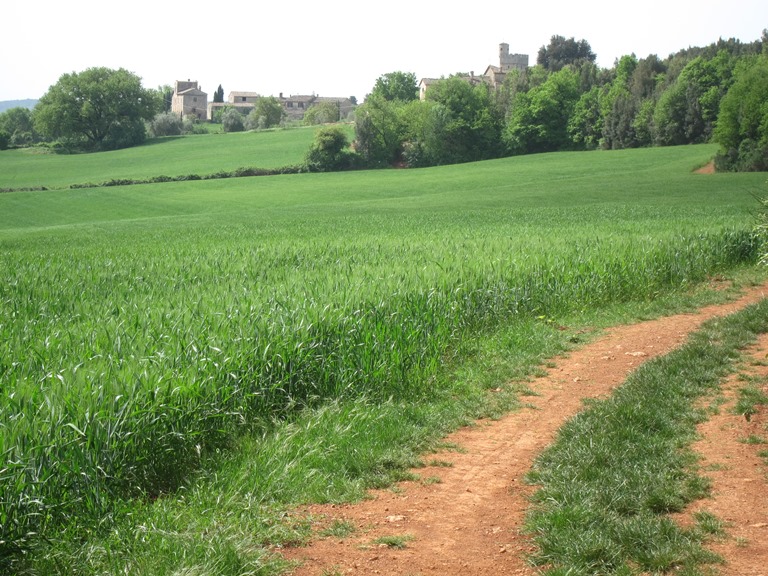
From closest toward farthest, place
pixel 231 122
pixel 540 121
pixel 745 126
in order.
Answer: pixel 745 126 → pixel 540 121 → pixel 231 122

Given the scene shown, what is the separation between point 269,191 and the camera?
2571 inches

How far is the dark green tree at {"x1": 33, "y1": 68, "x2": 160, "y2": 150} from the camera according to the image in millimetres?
104188

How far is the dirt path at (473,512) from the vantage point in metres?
4.77

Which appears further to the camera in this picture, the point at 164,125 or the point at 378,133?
the point at 164,125

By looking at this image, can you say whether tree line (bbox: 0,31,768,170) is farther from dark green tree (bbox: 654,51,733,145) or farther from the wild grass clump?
the wild grass clump

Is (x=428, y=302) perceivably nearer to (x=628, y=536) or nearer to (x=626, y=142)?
(x=628, y=536)

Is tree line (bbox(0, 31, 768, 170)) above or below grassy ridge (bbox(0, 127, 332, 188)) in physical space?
above

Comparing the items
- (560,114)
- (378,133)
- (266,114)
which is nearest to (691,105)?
(560,114)

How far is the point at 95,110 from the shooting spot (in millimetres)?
107500

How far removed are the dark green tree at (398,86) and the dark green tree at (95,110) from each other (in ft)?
153

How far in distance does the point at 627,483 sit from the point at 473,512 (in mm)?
1162

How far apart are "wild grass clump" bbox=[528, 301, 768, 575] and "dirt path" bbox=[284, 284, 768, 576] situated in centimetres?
18

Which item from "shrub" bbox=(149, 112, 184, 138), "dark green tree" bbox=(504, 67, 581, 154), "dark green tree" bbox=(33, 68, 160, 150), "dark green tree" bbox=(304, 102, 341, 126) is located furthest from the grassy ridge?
"dark green tree" bbox=(504, 67, 581, 154)

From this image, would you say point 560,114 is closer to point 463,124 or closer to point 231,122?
point 463,124
